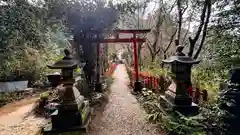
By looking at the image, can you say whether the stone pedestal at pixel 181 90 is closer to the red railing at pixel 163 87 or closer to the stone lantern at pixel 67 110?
the red railing at pixel 163 87

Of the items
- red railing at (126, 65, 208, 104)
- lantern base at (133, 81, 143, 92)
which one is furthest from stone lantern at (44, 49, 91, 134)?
lantern base at (133, 81, 143, 92)

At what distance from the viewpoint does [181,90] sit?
4875mm

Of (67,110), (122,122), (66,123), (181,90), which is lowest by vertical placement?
(122,122)

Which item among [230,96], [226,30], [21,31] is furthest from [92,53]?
[230,96]

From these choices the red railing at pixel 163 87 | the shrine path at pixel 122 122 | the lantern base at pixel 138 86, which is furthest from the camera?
the lantern base at pixel 138 86

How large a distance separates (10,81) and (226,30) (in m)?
12.2

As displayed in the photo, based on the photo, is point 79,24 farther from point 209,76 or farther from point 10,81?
point 10,81

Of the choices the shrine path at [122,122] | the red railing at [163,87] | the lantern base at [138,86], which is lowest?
the shrine path at [122,122]

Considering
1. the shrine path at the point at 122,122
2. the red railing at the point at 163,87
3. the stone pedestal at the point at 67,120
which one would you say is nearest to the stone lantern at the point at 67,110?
the stone pedestal at the point at 67,120

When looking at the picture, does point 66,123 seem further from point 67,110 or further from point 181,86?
point 181,86

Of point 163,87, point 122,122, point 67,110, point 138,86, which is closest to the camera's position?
point 67,110

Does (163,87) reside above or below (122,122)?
above

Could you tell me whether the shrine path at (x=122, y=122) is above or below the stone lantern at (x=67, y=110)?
below

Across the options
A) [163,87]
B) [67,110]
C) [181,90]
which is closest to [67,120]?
[67,110]
